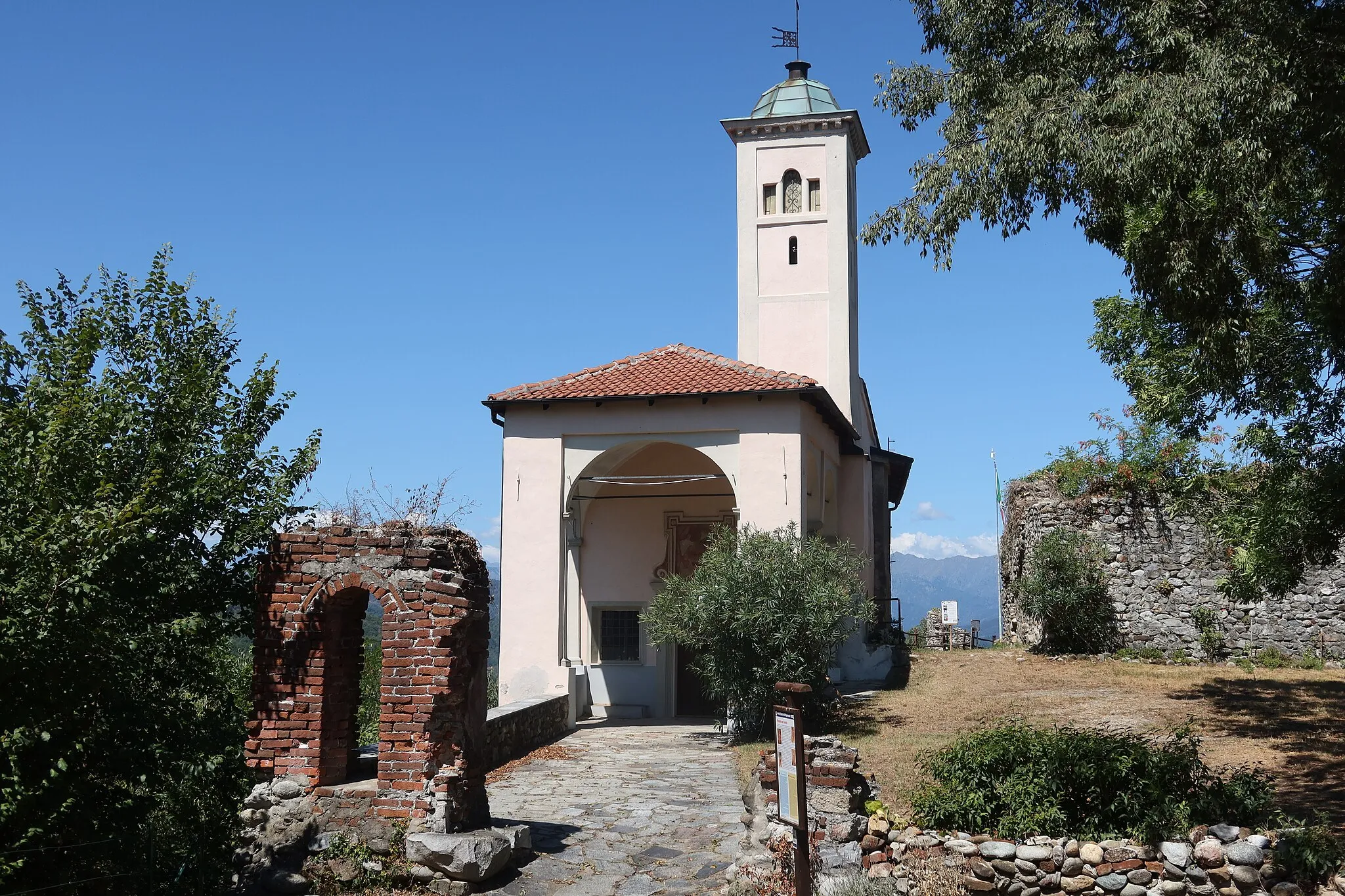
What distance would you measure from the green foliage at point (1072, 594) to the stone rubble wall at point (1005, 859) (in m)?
13.6

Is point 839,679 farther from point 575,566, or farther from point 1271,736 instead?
point 1271,736

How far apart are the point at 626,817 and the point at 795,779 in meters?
4.80

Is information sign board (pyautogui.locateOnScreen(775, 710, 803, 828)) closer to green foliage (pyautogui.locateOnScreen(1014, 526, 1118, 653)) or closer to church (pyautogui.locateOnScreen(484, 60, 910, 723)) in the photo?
church (pyautogui.locateOnScreen(484, 60, 910, 723))

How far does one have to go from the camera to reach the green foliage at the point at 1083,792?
8.00 metres

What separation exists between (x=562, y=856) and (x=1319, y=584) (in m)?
16.5

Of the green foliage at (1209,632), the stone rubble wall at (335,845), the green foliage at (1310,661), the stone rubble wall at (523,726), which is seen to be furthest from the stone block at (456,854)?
the green foliage at (1310,661)

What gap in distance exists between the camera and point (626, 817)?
11039mm

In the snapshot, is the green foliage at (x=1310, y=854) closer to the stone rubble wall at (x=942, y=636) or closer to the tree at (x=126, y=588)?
the tree at (x=126, y=588)

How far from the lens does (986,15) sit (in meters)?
10.0

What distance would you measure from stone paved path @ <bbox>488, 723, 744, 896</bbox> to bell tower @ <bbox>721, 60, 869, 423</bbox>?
11105 millimetres

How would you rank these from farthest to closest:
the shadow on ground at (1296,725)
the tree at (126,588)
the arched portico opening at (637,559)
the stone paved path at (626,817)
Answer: the arched portico opening at (637,559), the shadow on ground at (1296,725), the stone paved path at (626,817), the tree at (126,588)

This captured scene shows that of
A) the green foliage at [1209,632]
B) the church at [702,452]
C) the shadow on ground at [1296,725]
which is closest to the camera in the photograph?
the shadow on ground at [1296,725]

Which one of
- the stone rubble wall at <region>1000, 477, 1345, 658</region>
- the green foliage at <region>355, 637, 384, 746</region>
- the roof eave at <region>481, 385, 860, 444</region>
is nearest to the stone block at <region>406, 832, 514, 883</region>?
the green foliage at <region>355, 637, 384, 746</region>

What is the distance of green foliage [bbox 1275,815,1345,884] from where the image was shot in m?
7.19
